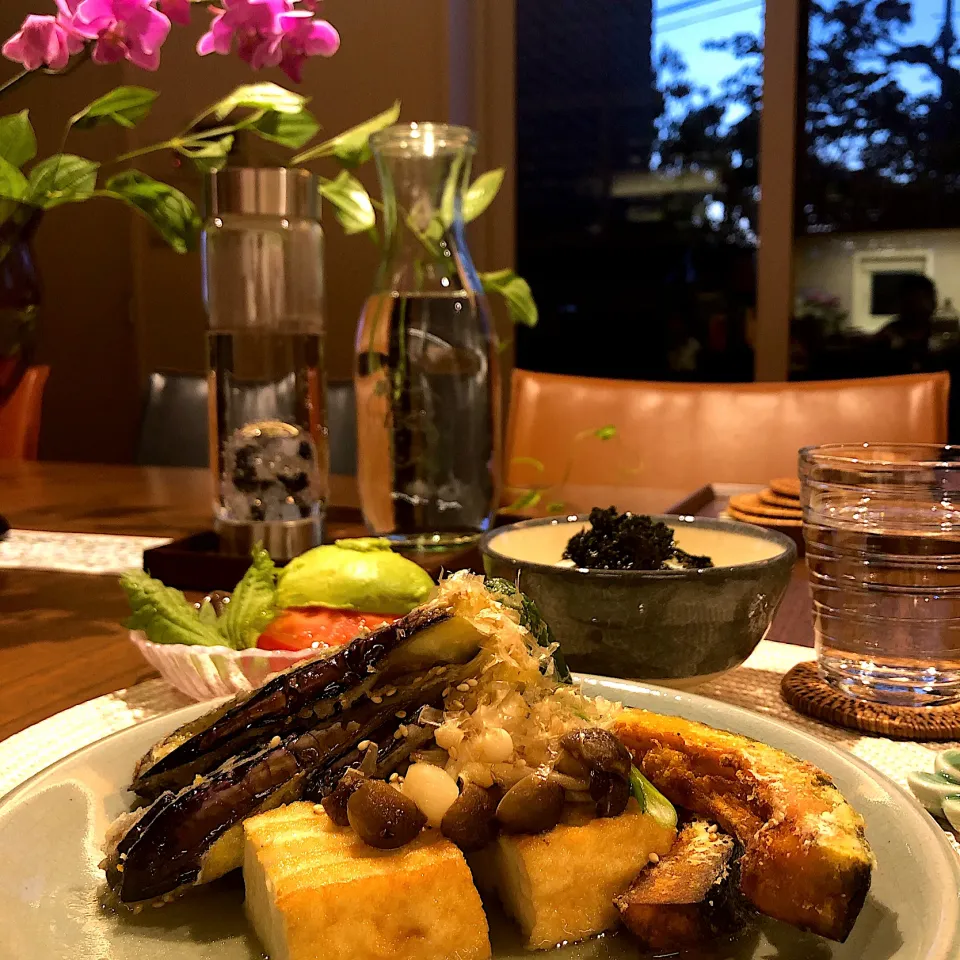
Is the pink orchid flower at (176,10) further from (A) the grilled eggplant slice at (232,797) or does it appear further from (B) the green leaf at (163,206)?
(A) the grilled eggplant slice at (232,797)

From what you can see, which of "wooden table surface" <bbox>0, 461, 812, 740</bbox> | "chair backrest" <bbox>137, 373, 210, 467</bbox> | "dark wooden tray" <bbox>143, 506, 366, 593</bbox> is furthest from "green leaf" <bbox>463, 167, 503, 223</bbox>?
"chair backrest" <bbox>137, 373, 210, 467</bbox>

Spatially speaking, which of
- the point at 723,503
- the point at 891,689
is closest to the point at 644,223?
the point at 723,503

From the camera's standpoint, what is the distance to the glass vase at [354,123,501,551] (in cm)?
129

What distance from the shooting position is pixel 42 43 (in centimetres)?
111

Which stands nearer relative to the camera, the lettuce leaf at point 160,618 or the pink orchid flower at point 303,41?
the lettuce leaf at point 160,618

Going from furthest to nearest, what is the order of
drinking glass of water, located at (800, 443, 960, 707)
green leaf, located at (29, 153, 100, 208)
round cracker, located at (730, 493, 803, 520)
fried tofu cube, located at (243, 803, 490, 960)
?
round cracker, located at (730, 493, 803, 520)
green leaf, located at (29, 153, 100, 208)
drinking glass of water, located at (800, 443, 960, 707)
fried tofu cube, located at (243, 803, 490, 960)

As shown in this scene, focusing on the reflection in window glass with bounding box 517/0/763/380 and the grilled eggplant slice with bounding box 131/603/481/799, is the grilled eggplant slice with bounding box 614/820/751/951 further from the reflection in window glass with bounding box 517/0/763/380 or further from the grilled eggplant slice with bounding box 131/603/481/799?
the reflection in window glass with bounding box 517/0/763/380

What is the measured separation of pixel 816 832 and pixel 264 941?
0.92 feet

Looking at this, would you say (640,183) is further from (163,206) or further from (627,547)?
(627,547)

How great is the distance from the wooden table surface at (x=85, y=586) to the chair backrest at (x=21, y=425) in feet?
2.43

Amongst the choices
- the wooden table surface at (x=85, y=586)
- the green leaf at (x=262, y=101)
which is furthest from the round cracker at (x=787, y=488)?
the green leaf at (x=262, y=101)

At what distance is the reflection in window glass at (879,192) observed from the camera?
3.80 m

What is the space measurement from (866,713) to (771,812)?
295 millimetres

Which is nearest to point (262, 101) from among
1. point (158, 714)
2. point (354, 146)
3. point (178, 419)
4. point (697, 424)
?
point (354, 146)
